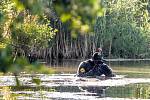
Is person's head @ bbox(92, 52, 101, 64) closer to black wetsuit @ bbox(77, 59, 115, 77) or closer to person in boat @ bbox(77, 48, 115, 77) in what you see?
person in boat @ bbox(77, 48, 115, 77)

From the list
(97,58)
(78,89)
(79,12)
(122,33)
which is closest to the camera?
(79,12)

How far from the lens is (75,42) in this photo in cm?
5241

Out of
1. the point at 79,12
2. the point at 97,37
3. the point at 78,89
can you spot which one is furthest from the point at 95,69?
the point at 97,37

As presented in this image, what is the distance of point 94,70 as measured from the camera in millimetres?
25500

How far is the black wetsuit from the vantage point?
25.4 m

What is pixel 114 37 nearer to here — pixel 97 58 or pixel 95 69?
pixel 97 58

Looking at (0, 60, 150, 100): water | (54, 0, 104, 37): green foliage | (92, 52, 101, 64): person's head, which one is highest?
(54, 0, 104, 37): green foliage

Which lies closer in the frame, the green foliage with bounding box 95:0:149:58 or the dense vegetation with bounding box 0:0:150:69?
the dense vegetation with bounding box 0:0:150:69

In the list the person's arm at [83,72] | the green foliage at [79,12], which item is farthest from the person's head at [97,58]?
the green foliage at [79,12]

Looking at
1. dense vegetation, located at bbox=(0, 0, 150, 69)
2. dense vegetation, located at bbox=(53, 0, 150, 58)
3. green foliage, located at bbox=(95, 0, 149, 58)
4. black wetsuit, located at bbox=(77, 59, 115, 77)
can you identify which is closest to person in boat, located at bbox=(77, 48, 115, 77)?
black wetsuit, located at bbox=(77, 59, 115, 77)

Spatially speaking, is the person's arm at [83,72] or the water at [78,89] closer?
the water at [78,89]

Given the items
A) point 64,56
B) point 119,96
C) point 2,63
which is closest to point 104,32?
point 64,56

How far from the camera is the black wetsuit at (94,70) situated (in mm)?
25375

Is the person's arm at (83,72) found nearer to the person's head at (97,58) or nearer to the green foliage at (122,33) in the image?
the person's head at (97,58)
